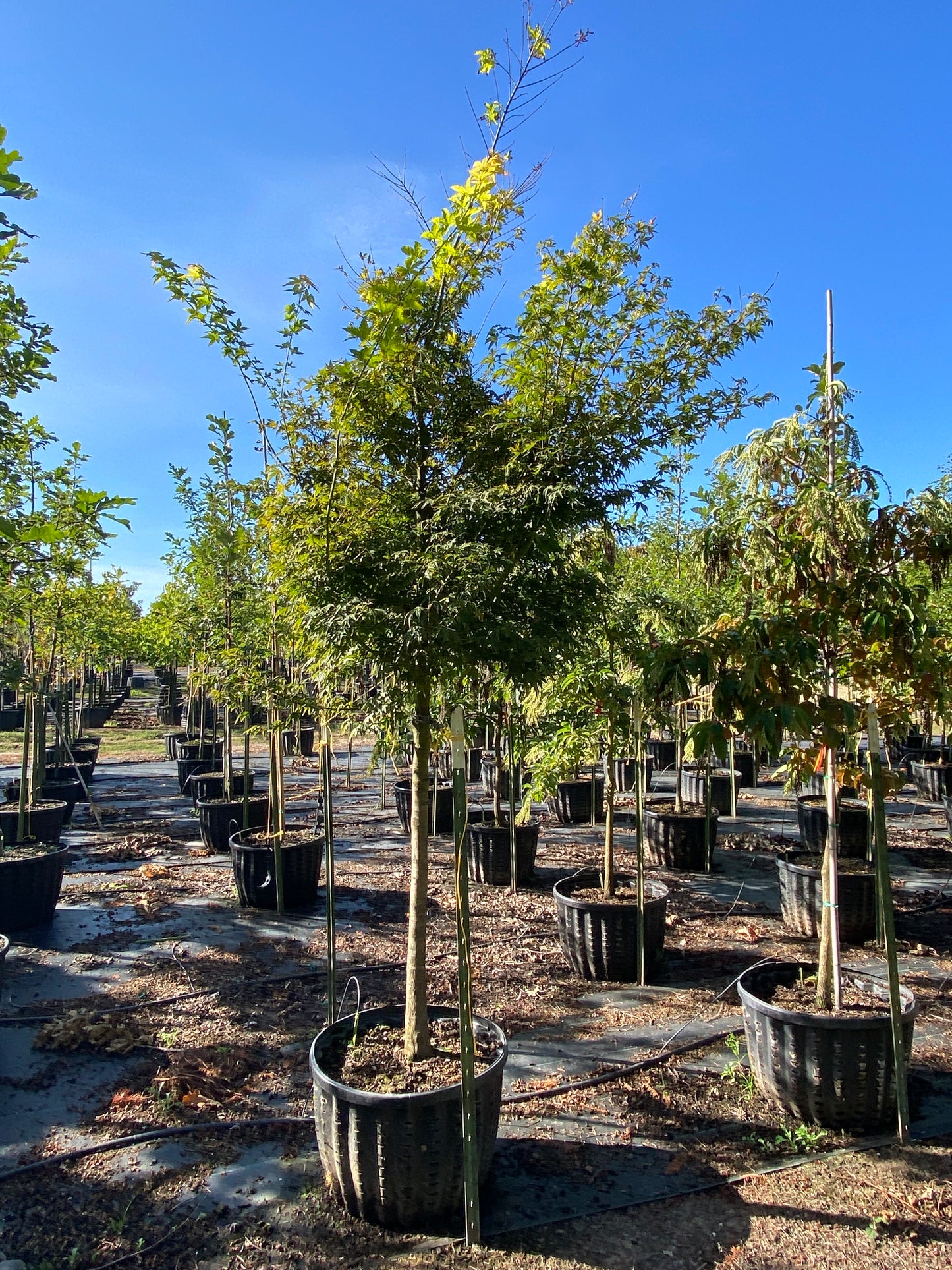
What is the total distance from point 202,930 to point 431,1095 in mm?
3791

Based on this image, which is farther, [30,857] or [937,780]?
[937,780]

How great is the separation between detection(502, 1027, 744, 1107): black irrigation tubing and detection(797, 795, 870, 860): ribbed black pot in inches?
146

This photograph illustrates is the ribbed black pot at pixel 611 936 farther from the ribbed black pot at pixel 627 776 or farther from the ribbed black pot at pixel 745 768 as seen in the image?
the ribbed black pot at pixel 745 768

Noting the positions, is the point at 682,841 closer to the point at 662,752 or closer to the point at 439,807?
the point at 439,807

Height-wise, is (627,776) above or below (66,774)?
below

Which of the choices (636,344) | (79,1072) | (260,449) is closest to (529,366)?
(636,344)

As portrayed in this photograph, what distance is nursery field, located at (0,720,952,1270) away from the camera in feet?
8.52

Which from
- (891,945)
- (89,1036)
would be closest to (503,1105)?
(891,945)

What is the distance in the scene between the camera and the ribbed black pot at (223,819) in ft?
26.8

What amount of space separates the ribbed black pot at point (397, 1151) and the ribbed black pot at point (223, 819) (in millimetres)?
5709

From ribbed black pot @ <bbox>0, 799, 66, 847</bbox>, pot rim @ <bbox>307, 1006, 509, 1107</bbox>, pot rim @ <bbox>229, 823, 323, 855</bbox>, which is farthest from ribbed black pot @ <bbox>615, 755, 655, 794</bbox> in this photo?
pot rim @ <bbox>307, 1006, 509, 1107</bbox>

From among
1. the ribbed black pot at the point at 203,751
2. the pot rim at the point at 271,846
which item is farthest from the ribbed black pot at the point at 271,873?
the ribbed black pot at the point at 203,751

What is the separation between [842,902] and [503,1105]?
3204 mm

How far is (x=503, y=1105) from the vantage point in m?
3.45
